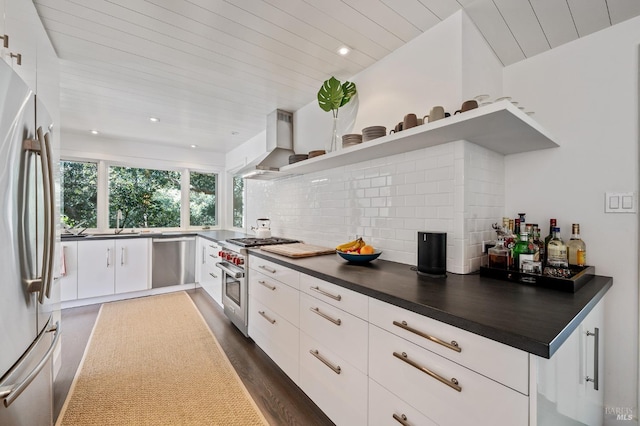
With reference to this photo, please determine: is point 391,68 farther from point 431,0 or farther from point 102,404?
point 102,404

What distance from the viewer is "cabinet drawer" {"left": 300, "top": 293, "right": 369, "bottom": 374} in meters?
1.28

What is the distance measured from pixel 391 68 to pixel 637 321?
6.74 feet

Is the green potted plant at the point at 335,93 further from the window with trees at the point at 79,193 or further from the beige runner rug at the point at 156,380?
the window with trees at the point at 79,193

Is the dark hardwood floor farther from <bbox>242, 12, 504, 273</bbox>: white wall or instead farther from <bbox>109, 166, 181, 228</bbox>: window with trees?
<bbox>109, 166, 181, 228</bbox>: window with trees

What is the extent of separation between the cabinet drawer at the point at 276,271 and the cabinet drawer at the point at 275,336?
0.29 metres

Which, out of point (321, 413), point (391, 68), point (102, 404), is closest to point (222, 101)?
point (391, 68)

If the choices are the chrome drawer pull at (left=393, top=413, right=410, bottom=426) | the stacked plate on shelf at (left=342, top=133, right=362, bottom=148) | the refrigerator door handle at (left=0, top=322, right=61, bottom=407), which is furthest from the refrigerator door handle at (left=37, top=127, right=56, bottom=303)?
the stacked plate on shelf at (left=342, top=133, right=362, bottom=148)

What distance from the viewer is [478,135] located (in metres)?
1.46

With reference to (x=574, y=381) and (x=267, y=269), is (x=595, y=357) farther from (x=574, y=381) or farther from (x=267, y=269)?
(x=267, y=269)

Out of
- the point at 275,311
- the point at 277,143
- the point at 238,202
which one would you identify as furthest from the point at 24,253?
the point at 238,202

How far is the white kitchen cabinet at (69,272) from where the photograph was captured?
11.4 feet

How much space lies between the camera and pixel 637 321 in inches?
53.7

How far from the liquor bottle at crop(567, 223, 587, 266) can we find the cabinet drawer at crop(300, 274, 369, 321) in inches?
49.1

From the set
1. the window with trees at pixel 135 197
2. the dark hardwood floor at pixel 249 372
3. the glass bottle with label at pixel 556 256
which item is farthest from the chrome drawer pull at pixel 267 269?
the window with trees at pixel 135 197
